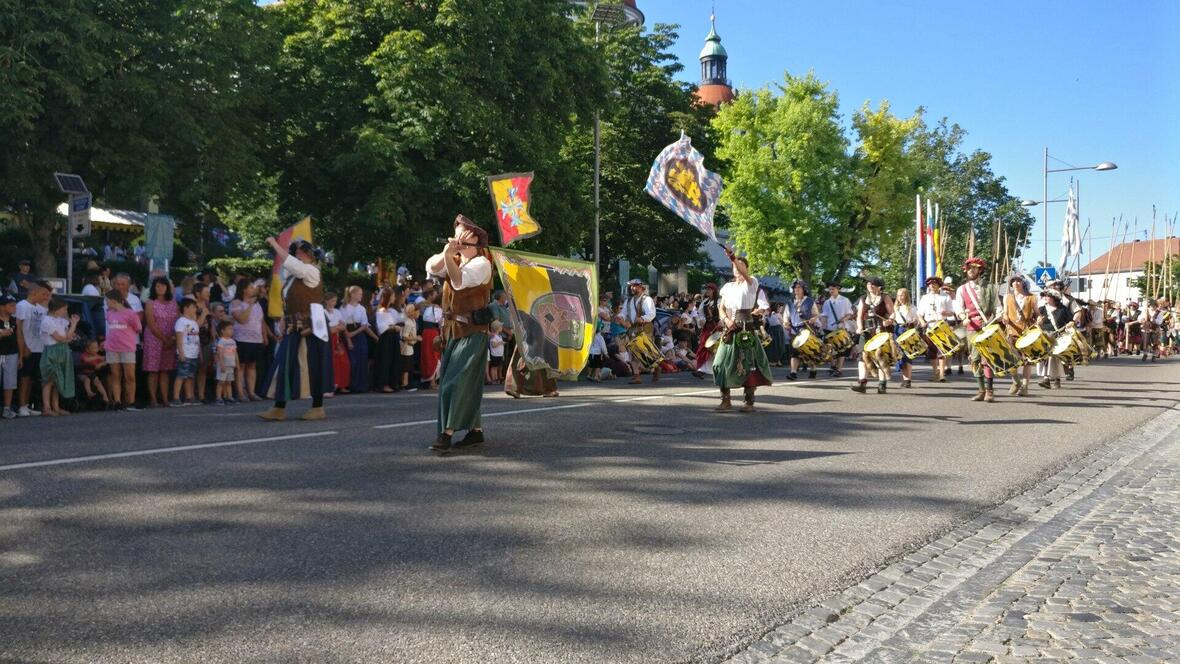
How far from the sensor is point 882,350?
54.0ft

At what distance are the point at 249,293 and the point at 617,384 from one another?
6.73 m

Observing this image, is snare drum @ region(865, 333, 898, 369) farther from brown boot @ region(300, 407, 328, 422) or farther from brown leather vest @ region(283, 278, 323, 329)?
brown leather vest @ region(283, 278, 323, 329)

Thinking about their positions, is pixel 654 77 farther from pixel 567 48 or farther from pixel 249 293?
pixel 249 293

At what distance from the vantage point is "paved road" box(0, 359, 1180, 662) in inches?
165

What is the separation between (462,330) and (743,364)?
4.92m

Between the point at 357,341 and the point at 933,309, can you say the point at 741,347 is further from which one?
the point at 933,309

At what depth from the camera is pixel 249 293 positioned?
49.2ft

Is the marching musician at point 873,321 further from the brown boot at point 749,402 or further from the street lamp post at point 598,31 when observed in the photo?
the street lamp post at point 598,31

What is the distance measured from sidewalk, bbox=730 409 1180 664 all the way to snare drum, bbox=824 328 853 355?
1220 centimetres

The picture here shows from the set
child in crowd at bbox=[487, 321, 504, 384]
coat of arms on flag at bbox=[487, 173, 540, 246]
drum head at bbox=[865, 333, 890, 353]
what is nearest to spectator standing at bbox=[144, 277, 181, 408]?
coat of arms on flag at bbox=[487, 173, 540, 246]

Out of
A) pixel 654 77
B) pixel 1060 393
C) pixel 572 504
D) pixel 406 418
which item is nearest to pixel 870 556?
pixel 572 504

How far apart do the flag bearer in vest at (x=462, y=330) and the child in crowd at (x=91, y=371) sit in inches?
261

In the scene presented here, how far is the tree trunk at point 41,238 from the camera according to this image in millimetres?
26547

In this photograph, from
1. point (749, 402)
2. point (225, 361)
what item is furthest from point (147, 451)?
point (749, 402)
